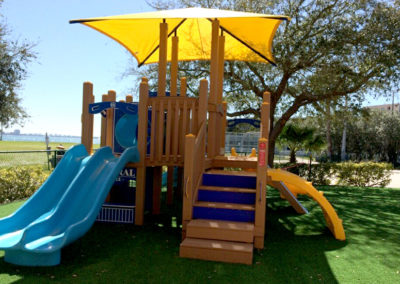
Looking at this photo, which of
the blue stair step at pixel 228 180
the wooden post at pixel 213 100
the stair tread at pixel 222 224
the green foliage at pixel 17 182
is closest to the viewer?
the stair tread at pixel 222 224

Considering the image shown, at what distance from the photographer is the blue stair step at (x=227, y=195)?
5676mm

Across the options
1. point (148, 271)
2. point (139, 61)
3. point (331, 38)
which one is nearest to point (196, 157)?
point (148, 271)

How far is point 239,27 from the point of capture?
8.34m

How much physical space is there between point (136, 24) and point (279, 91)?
283 inches

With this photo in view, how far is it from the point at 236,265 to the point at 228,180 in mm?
1829

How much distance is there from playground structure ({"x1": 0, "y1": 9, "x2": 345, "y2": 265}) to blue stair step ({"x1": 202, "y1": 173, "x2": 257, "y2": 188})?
18 millimetres

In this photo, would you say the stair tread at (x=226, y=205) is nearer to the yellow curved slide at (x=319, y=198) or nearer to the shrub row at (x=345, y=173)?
the yellow curved slide at (x=319, y=198)


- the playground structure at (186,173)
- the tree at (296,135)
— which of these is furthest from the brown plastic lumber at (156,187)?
the tree at (296,135)

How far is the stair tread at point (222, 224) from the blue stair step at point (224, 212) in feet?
0.42

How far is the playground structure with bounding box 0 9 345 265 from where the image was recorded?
466 cm

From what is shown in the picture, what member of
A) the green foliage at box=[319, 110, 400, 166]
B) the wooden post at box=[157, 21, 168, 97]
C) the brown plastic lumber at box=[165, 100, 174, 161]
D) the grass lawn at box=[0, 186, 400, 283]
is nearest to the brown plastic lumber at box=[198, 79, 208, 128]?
the brown plastic lumber at box=[165, 100, 174, 161]

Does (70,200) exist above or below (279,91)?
below

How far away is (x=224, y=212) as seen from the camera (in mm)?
5410

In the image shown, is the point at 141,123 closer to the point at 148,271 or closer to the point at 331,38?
the point at 148,271
